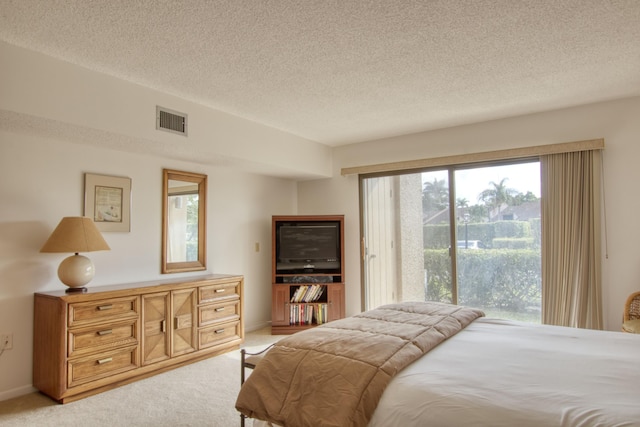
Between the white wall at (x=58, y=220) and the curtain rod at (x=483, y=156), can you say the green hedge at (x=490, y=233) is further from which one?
the white wall at (x=58, y=220)

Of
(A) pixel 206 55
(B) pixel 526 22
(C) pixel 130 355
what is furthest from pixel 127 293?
(B) pixel 526 22

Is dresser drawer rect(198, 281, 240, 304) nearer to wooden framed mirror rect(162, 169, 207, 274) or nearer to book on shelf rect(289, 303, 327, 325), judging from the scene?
wooden framed mirror rect(162, 169, 207, 274)

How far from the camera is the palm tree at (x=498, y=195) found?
14.2 feet

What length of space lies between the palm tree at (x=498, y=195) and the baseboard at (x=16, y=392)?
447cm

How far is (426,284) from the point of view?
4.83 metres

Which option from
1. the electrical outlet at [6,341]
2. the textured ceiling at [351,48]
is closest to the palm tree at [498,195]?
the textured ceiling at [351,48]

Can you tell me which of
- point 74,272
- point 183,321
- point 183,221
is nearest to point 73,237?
point 74,272

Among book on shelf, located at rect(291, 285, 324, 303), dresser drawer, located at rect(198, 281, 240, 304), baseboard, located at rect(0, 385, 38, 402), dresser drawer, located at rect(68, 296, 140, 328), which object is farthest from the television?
baseboard, located at rect(0, 385, 38, 402)

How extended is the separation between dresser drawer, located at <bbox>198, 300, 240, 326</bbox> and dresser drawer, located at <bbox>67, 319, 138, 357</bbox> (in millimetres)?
683

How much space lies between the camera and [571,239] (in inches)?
153

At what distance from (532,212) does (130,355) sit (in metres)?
3.99

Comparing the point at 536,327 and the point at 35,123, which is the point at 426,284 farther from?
the point at 35,123

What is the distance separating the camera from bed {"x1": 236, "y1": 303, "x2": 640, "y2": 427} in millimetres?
1466

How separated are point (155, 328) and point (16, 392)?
103cm
